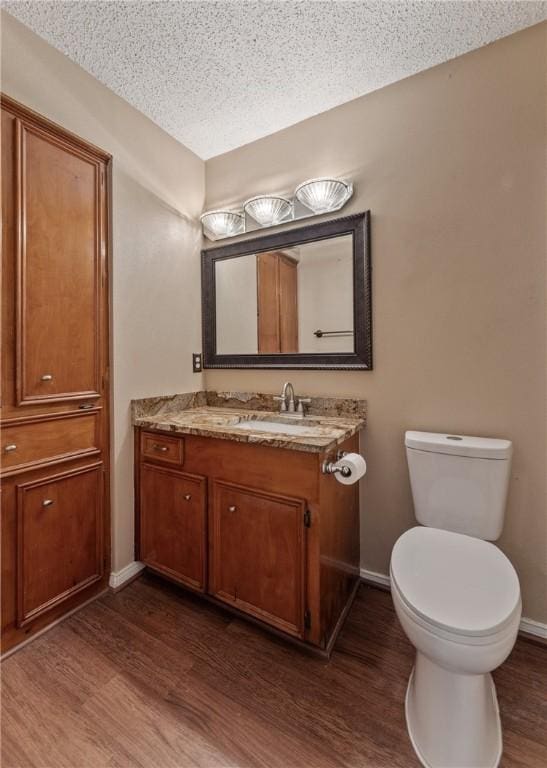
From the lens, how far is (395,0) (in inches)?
52.7

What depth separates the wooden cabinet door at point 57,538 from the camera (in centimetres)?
144

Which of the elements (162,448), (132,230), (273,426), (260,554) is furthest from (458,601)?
(132,230)

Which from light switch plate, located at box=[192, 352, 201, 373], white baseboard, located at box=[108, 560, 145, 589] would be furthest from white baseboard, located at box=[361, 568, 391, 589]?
light switch plate, located at box=[192, 352, 201, 373]

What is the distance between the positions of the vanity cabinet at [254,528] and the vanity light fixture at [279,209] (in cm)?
122

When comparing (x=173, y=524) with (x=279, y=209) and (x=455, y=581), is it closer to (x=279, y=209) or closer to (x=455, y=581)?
(x=455, y=581)

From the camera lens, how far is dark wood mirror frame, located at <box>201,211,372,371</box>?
1.76 m

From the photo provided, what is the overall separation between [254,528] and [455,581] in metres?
0.76

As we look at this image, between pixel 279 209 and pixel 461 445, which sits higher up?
pixel 279 209

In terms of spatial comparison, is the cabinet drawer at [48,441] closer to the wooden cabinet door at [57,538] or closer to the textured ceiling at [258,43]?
the wooden cabinet door at [57,538]

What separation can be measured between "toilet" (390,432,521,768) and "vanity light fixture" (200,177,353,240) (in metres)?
1.30

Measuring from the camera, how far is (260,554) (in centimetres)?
147

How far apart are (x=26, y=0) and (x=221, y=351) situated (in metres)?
1.67

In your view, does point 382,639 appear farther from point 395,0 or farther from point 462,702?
point 395,0

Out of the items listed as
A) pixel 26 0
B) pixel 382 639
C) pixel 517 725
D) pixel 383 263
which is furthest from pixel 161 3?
pixel 517 725
